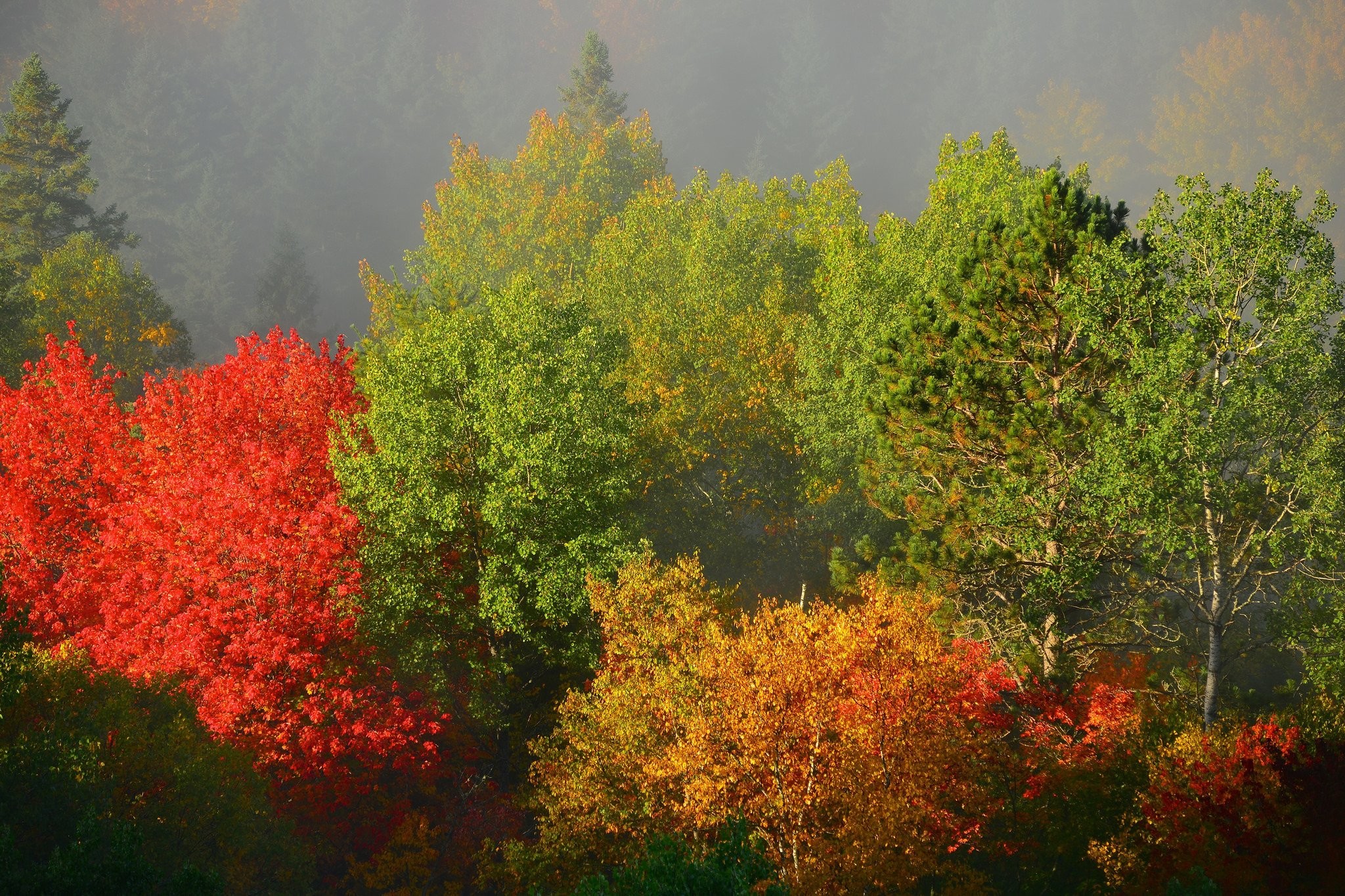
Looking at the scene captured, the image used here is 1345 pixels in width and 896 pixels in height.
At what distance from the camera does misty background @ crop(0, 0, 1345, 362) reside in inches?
4697

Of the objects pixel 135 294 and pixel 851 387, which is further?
pixel 135 294

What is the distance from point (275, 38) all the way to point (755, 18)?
98.4m

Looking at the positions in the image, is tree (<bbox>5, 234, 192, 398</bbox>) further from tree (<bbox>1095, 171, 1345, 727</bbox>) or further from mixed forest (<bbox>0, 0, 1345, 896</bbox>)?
tree (<bbox>1095, 171, 1345, 727</bbox>)

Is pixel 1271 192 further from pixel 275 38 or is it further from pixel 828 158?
pixel 275 38

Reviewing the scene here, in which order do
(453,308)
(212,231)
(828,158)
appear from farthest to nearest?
(828,158)
(212,231)
(453,308)

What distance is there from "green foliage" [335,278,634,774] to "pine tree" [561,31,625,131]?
2712 inches

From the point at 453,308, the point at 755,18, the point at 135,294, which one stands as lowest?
the point at 453,308

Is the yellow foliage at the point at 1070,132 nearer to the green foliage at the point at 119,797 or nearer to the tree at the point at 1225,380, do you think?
the tree at the point at 1225,380

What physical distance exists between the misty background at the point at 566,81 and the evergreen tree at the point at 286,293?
2.94 ft

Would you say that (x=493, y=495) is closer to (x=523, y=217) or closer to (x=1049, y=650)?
(x=1049, y=650)

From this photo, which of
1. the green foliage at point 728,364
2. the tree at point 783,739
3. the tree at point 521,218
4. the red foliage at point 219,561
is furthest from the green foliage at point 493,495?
the tree at point 521,218

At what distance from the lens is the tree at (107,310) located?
56094mm

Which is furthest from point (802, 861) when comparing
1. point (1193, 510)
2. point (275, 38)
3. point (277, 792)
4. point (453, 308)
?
point (275, 38)

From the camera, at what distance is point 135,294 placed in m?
63.0
